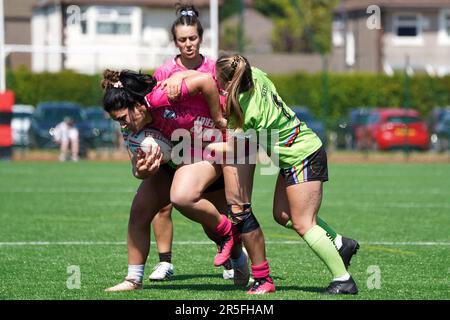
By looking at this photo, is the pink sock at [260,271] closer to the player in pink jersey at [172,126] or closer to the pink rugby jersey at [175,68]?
the player in pink jersey at [172,126]

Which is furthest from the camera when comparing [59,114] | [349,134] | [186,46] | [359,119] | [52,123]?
[359,119]

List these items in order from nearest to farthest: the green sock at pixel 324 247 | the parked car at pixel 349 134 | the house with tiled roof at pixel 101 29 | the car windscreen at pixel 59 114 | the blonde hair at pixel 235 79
A: the blonde hair at pixel 235 79
the green sock at pixel 324 247
the car windscreen at pixel 59 114
the parked car at pixel 349 134
the house with tiled roof at pixel 101 29

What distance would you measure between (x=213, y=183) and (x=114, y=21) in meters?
39.9

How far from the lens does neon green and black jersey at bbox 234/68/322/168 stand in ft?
23.1

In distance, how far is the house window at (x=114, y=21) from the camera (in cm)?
4669

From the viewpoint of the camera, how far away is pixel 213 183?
310 inches

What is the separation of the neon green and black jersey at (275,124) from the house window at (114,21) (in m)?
39.9

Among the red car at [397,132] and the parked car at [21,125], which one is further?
the red car at [397,132]

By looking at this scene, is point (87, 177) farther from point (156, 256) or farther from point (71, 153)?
point (156, 256)

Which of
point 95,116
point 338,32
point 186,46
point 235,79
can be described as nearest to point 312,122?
point 95,116

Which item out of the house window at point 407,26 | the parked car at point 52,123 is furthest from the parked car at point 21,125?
the house window at point 407,26

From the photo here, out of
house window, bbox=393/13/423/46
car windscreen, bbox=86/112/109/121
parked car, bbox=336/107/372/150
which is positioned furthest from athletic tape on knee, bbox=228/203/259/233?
house window, bbox=393/13/423/46

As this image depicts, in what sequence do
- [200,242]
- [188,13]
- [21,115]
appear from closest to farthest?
[188,13] < [200,242] < [21,115]

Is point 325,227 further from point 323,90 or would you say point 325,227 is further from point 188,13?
point 323,90
